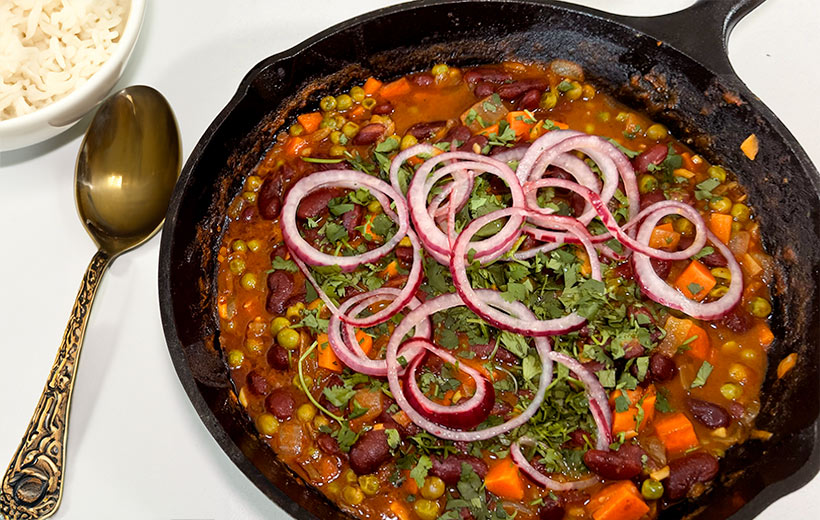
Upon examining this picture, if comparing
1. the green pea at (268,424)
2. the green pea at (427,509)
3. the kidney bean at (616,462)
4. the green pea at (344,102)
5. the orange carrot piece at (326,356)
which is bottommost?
the green pea at (268,424)

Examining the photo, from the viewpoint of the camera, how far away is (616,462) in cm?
322

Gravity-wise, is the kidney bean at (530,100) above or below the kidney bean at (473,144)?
above

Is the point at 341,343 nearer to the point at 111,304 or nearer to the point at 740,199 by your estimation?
the point at 111,304

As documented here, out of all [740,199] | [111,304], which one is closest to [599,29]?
[740,199]

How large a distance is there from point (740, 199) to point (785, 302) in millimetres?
573

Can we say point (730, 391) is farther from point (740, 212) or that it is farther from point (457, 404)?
point (457, 404)

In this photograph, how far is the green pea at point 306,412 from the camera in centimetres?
347

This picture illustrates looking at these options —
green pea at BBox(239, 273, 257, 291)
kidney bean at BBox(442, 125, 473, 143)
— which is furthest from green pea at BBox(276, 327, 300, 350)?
kidney bean at BBox(442, 125, 473, 143)

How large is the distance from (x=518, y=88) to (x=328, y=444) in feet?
6.70

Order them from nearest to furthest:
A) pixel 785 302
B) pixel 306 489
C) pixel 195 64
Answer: pixel 306 489 < pixel 785 302 < pixel 195 64

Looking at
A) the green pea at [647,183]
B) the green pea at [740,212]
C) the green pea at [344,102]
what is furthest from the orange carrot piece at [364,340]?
the green pea at [740,212]

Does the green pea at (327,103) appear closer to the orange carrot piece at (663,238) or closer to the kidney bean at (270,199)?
the kidney bean at (270,199)

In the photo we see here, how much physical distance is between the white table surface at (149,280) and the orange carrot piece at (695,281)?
41.5 inches

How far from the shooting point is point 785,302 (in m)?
3.72
